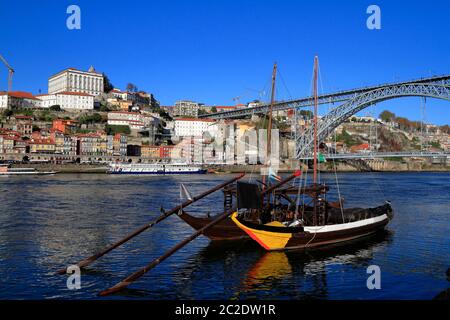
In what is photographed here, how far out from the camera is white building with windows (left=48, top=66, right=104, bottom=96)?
333 ft

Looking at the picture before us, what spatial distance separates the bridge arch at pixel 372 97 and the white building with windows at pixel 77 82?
57.7 meters

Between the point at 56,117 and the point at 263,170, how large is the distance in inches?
3183

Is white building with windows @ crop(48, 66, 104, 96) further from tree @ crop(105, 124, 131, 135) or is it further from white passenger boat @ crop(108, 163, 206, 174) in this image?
white passenger boat @ crop(108, 163, 206, 174)

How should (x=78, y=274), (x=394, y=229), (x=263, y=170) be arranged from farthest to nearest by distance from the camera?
(x=394, y=229) → (x=263, y=170) → (x=78, y=274)

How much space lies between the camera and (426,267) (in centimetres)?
1196

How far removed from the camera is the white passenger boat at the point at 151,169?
208ft

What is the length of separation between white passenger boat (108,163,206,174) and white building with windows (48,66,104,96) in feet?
145

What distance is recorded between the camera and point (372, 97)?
5281 centimetres

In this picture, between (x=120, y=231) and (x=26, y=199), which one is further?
(x=26, y=199)

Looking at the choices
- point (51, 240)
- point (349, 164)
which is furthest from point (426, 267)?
point (349, 164)

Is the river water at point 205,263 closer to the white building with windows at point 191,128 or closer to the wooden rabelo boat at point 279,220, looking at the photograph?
the wooden rabelo boat at point 279,220

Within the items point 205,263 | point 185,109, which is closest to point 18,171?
point 205,263

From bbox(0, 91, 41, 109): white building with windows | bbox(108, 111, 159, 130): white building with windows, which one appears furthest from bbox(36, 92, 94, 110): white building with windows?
bbox(108, 111, 159, 130): white building with windows
